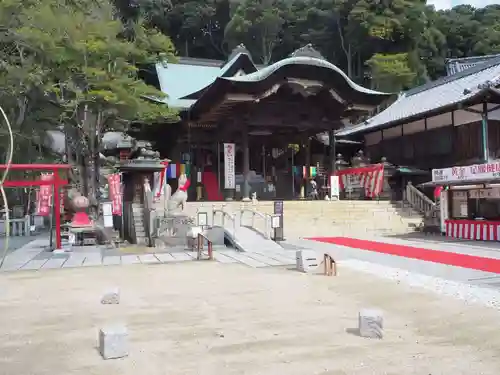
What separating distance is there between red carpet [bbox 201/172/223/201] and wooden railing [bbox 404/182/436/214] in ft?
35.0

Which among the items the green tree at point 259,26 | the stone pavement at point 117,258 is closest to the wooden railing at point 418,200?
the stone pavement at point 117,258

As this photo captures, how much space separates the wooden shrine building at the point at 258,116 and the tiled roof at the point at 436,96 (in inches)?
110

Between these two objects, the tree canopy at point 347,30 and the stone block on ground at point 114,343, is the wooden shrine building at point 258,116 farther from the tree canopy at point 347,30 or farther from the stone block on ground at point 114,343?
the stone block on ground at point 114,343

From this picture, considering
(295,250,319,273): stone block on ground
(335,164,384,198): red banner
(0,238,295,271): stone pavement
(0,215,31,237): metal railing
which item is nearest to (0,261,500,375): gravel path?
(295,250,319,273): stone block on ground

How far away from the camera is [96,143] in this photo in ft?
61.4

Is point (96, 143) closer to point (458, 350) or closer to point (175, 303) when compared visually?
point (175, 303)

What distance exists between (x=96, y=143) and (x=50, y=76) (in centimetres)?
316

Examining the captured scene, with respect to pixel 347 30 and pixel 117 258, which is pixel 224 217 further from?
pixel 347 30

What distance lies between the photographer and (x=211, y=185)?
28.7 metres

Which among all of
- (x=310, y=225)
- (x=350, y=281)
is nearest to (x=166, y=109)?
(x=310, y=225)

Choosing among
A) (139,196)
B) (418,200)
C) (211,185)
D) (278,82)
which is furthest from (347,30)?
(139,196)

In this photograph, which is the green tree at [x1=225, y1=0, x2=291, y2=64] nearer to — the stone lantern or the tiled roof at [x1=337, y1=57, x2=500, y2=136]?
the tiled roof at [x1=337, y1=57, x2=500, y2=136]

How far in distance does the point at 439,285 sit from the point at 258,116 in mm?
17431

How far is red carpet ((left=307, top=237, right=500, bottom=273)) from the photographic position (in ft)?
37.3
